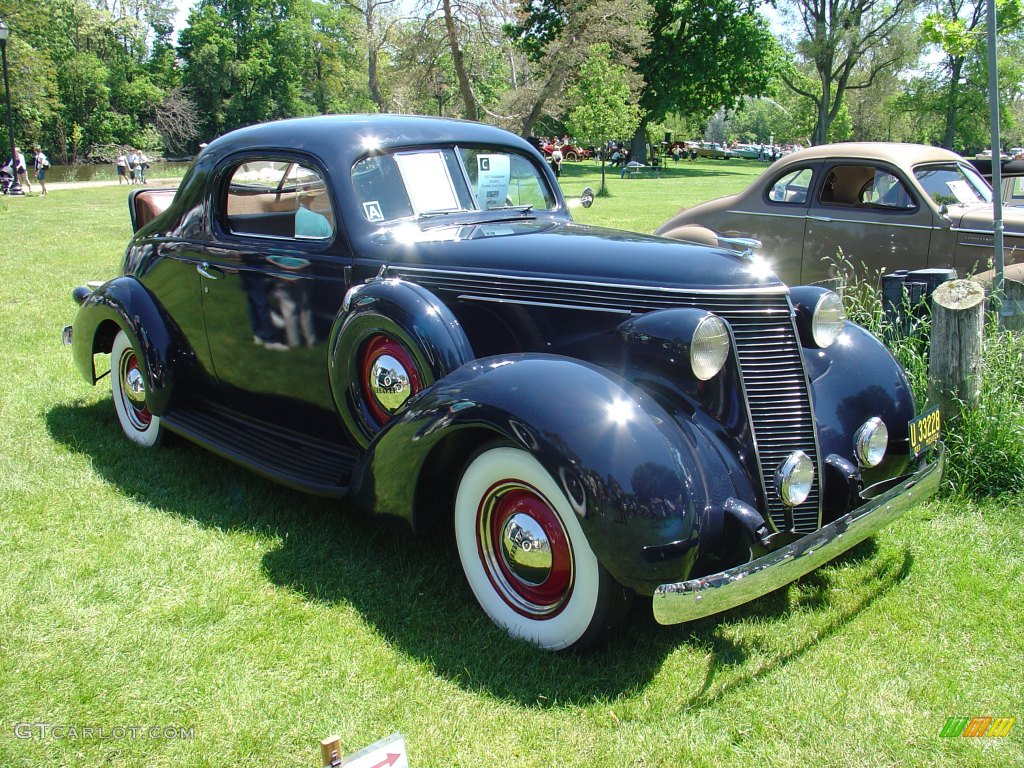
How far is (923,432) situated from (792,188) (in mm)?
5310

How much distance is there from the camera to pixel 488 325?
135 inches

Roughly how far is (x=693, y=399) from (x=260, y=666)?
179 centimetres

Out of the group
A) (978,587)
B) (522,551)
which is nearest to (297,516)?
(522,551)

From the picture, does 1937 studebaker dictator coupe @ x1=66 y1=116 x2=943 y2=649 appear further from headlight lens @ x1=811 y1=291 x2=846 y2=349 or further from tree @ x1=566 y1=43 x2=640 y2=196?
tree @ x1=566 y1=43 x2=640 y2=196

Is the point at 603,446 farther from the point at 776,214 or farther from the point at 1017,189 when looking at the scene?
the point at 1017,189

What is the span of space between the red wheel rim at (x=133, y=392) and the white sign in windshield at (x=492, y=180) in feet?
7.42

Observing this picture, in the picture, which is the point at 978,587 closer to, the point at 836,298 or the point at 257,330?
the point at 836,298

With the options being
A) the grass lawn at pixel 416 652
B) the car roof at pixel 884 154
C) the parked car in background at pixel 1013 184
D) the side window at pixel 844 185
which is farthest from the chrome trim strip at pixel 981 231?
the grass lawn at pixel 416 652

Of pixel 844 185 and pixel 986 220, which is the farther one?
pixel 844 185

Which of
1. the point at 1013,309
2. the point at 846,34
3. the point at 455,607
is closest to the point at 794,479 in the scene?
the point at 455,607

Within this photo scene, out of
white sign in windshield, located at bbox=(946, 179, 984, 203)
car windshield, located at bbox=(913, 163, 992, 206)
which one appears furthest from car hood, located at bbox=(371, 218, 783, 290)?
white sign in windshield, located at bbox=(946, 179, 984, 203)

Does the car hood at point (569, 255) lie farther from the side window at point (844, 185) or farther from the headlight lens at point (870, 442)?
the side window at point (844, 185)

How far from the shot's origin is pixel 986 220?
273 inches

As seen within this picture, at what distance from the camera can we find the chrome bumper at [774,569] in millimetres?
2420
